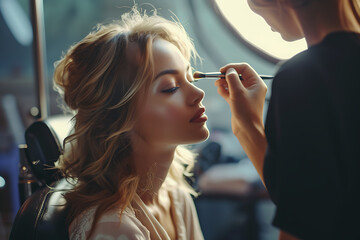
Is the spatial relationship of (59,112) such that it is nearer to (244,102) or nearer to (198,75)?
(198,75)

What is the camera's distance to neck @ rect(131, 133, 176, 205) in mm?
898

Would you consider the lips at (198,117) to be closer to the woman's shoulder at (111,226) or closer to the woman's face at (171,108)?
the woman's face at (171,108)

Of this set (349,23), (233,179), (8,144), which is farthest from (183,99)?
(8,144)

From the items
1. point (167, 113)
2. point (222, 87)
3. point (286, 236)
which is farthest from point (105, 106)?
point (286, 236)

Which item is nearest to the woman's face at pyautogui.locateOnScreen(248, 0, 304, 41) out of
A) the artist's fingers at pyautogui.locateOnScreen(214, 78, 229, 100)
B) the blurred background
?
the artist's fingers at pyautogui.locateOnScreen(214, 78, 229, 100)

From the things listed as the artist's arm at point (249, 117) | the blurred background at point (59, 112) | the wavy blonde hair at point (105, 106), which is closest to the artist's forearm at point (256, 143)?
the artist's arm at point (249, 117)

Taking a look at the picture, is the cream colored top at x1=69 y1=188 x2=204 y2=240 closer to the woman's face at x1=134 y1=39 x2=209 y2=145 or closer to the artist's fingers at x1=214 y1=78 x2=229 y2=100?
the woman's face at x1=134 y1=39 x2=209 y2=145

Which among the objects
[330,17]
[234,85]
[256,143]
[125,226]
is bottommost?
[125,226]

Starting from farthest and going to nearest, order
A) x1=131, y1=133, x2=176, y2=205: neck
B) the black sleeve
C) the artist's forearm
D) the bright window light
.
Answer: x1=131, y1=133, x2=176, y2=205: neck, the bright window light, the artist's forearm, the black sleeve

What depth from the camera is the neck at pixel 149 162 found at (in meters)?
0.90

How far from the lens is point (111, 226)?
744 mm

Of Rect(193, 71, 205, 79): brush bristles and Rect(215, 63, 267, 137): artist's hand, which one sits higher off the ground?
Rect(193, 71, 205, 79): brush bristles

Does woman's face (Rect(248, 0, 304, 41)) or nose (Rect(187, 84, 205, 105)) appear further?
nose (Rect(187, 84, 205, 105))

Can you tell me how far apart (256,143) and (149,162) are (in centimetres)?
32
